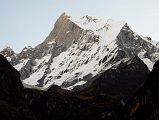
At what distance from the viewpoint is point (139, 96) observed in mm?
166250

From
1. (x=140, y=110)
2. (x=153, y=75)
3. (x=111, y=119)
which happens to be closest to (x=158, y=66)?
(x=153, y=75)

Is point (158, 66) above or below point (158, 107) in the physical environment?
above

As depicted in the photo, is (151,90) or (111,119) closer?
(151,90)

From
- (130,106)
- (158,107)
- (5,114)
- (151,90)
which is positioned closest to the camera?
(158,107)

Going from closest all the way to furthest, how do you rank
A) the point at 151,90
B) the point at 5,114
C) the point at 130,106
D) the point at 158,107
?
1. the point at 158,107
2. the point at 151,90
3. the point at 130,106
4. the point at 5,114

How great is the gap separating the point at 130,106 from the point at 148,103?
1308 cm

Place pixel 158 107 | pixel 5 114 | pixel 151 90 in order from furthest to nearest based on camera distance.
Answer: pixel 5 114 < pixel 151 90 < pixel 158 107

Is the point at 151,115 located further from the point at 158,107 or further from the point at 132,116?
the point at 132,116

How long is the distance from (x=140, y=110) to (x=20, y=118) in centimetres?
5502

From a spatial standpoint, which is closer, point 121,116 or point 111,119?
point 121,116

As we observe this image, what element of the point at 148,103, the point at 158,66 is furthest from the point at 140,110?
the point at 158,66

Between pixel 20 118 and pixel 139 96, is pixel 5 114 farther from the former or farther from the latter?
pixel 139 96

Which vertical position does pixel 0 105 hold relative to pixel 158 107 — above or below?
above

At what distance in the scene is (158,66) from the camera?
164 m
